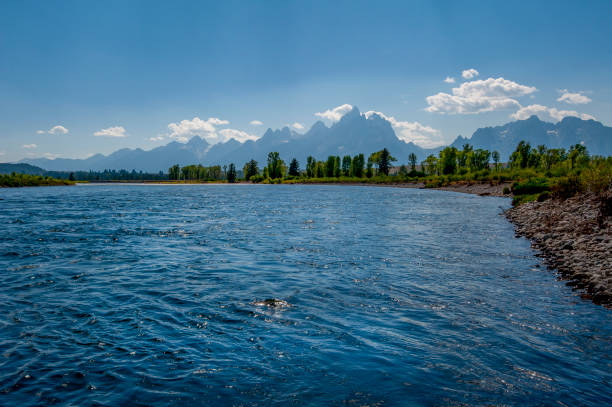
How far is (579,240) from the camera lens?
755 inches

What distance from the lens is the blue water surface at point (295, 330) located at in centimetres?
696

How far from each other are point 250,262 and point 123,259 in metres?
6.83

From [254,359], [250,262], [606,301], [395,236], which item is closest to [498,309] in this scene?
[606,301]

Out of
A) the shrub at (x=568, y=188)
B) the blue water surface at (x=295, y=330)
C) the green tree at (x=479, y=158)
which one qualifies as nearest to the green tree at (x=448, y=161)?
the green tree at (x=479, y=158)

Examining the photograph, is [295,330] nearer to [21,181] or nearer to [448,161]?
[21,181]

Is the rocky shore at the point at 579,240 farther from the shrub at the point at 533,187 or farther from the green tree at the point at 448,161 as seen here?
the green tree at the point at 448,161

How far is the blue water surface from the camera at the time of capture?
6.96m

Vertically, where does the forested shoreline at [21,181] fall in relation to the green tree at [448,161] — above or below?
below

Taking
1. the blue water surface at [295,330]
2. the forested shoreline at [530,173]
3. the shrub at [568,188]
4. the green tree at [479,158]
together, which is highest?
the green tree at [479,158]

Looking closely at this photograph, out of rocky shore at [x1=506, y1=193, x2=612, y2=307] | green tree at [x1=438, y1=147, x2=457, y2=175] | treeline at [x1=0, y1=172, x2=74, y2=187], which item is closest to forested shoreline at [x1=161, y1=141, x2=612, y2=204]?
green tree at [x1=438, y1=147, x2=457, y2=175]

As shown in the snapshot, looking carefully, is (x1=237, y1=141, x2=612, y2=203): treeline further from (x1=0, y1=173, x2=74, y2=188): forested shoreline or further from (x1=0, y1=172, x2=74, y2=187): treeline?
(x1=0, y1=172, x2=74, y2=187): treeline

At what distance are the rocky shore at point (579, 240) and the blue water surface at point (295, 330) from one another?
3.16 feet

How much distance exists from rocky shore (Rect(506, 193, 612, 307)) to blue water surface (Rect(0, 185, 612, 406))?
96 centimetres

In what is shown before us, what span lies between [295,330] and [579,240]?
18217 millimetres
